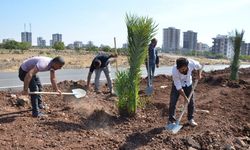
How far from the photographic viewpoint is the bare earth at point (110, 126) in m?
6.06

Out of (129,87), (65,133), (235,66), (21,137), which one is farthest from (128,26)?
(235,66)

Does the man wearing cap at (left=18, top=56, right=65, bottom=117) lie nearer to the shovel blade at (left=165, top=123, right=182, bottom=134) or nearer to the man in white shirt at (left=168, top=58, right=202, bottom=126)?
the man in white shirt at (left=168, top=58, right=202, bottom=126)

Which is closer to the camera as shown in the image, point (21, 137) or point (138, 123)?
point (21, 137)

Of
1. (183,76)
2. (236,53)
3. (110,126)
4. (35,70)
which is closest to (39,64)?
(35,70)

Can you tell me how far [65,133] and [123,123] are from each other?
136 centimetres

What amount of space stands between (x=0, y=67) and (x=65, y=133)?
1899 cm

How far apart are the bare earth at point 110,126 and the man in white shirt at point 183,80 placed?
0.37 meters

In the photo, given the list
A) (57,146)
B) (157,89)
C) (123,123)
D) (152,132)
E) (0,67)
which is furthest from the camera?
(0,67)

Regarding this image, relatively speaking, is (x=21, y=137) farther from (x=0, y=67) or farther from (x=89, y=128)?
(x=0, y=67)

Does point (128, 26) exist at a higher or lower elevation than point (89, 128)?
higher

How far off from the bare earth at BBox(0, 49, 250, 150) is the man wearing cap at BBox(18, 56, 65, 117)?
12.6 inches

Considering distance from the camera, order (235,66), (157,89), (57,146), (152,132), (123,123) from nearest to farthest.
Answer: (57,146) < (152,132) < (123,123) < (157,89) < (235,66)

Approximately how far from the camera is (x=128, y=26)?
754 cm

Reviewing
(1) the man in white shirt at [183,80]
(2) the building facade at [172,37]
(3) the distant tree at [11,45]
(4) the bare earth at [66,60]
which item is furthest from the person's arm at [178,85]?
(2) the building facade at [172,37]
